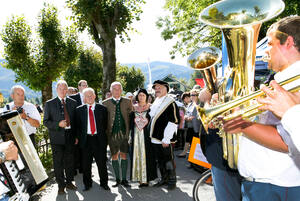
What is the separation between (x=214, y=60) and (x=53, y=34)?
16831 mm

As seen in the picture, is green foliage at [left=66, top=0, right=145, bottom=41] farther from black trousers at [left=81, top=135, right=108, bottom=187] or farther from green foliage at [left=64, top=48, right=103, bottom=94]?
green foliage at [left=64, top=48, right=103, bottom=94]

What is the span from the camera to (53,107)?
4.52m

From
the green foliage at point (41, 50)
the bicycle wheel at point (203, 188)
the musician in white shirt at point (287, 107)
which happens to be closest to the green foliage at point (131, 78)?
the green foliage at point (41, 50)

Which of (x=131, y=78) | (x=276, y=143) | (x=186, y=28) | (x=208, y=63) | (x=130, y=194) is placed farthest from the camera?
(x=131, y=78)

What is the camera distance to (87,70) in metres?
32.9

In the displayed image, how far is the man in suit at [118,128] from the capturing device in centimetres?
474

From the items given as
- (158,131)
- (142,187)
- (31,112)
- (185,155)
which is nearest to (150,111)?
(158,131)

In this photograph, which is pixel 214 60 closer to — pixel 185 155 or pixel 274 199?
pixel 274 199

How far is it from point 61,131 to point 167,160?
7.04 ft

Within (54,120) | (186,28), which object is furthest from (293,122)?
(186,28)

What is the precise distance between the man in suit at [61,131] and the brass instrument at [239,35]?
3.42 meters

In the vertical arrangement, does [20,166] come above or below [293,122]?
below

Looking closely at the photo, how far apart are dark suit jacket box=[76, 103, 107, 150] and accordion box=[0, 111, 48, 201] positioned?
2604mm

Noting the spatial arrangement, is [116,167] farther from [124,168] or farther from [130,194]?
[130,194]
